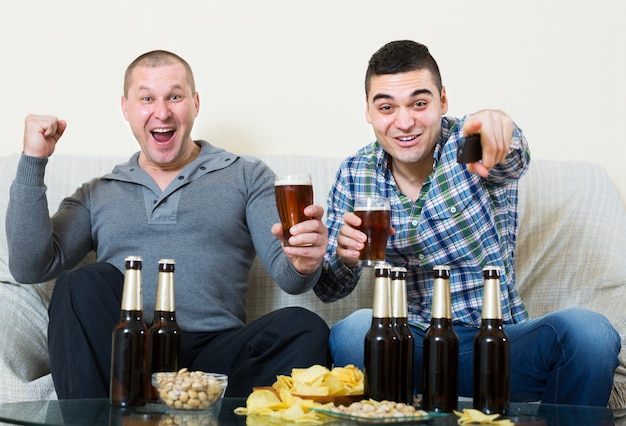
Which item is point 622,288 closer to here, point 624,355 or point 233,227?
point 624,355

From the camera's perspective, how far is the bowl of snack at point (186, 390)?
1369 millimetres

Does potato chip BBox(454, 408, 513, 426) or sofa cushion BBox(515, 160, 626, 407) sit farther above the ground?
sofa cushion BBox(515, 160, 626, 407)

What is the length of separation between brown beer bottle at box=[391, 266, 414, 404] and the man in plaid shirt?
1.38 ft

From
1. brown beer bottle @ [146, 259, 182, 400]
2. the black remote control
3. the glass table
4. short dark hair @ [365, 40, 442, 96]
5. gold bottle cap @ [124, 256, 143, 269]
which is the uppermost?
short dark hair @ [365, 40, 442, 96]

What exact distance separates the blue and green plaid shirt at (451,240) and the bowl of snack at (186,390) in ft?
2.37

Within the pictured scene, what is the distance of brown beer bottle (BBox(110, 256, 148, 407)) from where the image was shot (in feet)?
4.68

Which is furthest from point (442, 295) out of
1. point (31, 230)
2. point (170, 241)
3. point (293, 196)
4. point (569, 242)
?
point (569, 242)

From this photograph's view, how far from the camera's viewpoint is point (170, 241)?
89.5 inches

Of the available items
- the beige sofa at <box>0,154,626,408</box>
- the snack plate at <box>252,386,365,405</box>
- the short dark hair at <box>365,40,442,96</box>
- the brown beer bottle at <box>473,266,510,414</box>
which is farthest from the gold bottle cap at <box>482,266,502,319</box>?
the beige sofa at <box>0,154,626,408</box>

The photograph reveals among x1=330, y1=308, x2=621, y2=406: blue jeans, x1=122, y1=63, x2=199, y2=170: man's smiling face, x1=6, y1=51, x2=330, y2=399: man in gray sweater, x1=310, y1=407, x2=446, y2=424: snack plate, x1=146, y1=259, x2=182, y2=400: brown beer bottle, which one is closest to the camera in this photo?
x1=310, y1=407, x2=446, y2=424: snack plate

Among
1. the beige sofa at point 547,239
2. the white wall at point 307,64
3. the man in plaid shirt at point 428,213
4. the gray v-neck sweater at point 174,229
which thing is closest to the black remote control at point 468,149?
the man in plaid shirt at point 428,213

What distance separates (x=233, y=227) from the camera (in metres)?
2.31

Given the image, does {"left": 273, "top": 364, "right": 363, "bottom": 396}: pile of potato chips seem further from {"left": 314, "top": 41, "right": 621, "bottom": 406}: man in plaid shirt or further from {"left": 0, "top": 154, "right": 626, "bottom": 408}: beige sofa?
{"left": 0, "top": 154, "right": 626, "bottom": 408}: beige sofa

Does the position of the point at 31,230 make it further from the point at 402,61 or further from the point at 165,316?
the point at 402,61
